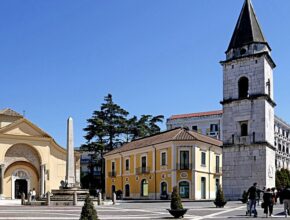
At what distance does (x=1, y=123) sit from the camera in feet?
174

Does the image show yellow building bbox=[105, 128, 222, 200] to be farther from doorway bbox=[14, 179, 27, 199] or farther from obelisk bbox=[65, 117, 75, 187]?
obelisk bbox=[65, 117, 75, 187]

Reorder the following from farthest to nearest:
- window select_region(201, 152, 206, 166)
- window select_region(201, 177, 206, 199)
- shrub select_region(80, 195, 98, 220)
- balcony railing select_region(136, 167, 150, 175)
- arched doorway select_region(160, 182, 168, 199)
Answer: balcony railing select_region(136, 167, 150, 175) → window select_region(201, 152, 206, 166) → arched doorway select_region(160, 182, 168, 199) → window select_region(201, 177, 206, 199) → shrub select_region(80, 195, 98, 220)

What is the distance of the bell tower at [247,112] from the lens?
3931 centimetres

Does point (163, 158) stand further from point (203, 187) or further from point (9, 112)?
point (9, 112)

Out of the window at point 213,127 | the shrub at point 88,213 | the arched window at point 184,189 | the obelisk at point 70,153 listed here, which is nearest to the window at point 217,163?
the arched window at point 184,189

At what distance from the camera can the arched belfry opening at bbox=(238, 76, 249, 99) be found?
41094 mm

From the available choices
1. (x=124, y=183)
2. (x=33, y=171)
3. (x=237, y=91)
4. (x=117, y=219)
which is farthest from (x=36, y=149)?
Answer: (x=117, y=219)

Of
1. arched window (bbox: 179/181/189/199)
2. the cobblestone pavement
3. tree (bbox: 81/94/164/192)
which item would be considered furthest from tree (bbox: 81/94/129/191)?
the cobblestone pavement

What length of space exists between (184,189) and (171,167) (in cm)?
264

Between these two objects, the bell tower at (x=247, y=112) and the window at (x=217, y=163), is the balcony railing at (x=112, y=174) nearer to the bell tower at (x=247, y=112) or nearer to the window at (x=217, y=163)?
the window at (x=217, y=163)

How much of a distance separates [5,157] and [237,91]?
24197mm

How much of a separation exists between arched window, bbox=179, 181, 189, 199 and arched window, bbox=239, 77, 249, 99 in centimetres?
1336

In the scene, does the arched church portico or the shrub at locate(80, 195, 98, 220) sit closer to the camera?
the shrub at locate(80, 195, 98, 220)

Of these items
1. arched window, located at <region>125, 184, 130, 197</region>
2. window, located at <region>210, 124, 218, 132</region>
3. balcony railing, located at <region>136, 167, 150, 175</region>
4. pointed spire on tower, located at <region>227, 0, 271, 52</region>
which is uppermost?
pointed spire on tower, located at <region>227, 0, 271, 52</region>
